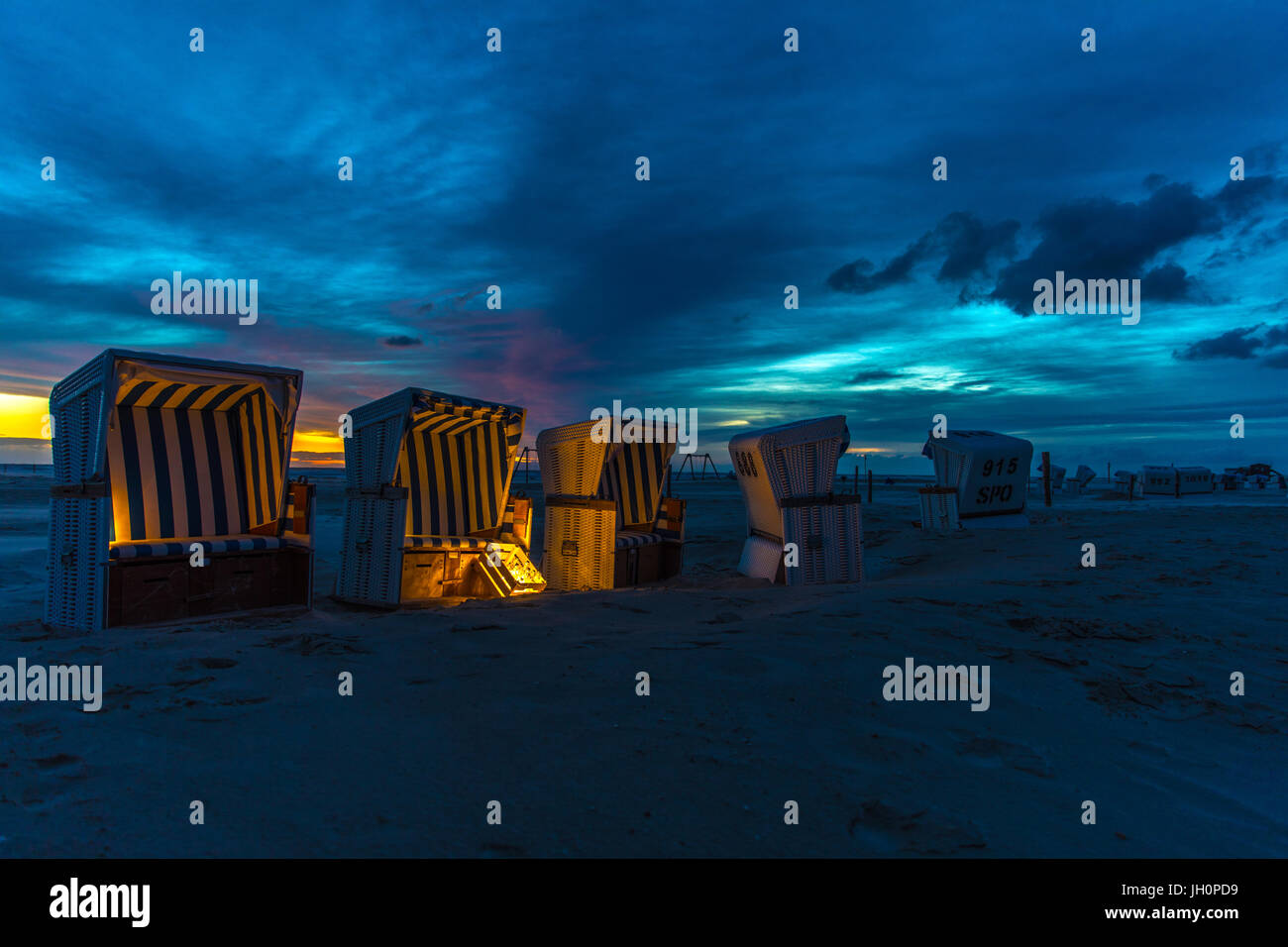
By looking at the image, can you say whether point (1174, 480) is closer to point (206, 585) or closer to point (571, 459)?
point (571, 459)

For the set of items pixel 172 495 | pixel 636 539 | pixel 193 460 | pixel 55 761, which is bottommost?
pixel 55 761

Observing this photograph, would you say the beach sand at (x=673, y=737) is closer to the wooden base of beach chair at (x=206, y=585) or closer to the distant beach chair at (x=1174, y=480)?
the wooden base of beach chair at (x=206, y=585)

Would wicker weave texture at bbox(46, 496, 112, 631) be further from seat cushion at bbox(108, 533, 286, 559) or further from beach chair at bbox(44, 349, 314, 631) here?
seat cushion at bbox(108, 533, 286, 559)

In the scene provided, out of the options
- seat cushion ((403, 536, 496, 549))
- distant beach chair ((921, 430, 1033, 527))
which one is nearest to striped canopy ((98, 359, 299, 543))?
seat cushion ((403, 536, 496, 549))

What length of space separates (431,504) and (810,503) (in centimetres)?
602

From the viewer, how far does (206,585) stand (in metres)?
8.05

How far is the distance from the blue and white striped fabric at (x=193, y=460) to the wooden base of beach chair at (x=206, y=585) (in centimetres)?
108

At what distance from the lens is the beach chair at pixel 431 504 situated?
9.45 metres

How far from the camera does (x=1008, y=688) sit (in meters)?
4.68
